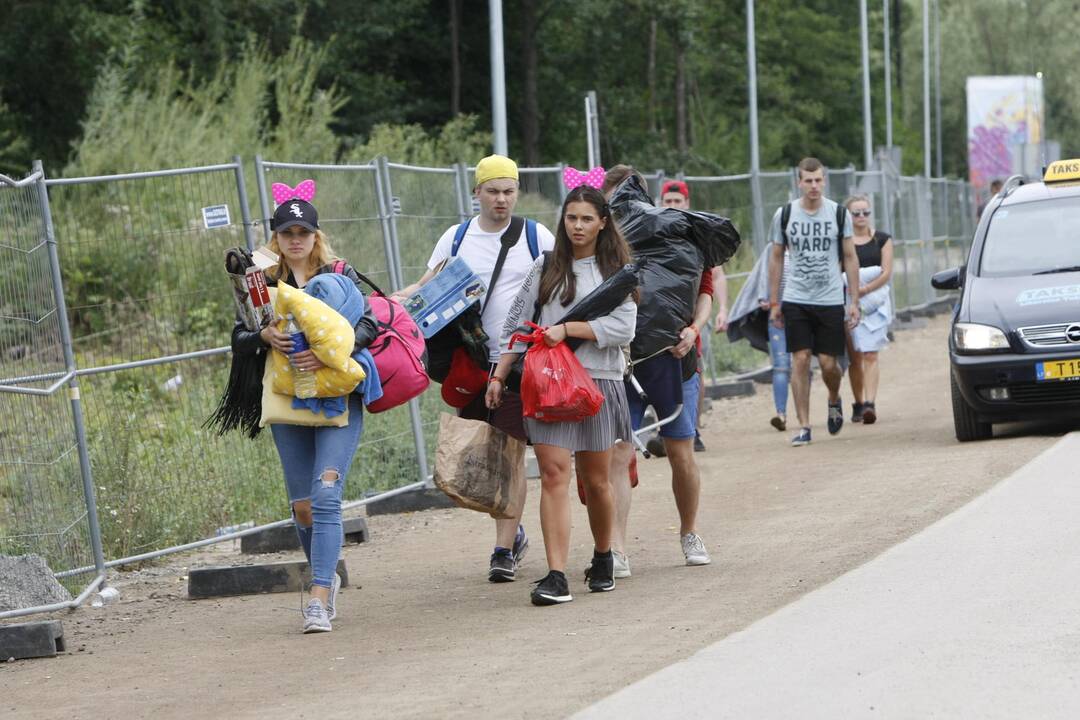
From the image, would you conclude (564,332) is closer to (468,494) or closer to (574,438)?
(574,438)

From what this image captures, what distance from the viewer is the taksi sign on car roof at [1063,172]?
46.6 feet

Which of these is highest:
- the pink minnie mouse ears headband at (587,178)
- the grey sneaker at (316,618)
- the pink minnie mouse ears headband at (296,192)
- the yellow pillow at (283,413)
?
the pink minnie mouse ears headband at (296,192)

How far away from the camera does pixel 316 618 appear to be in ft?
26.0

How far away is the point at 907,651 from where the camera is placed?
630 centimetres

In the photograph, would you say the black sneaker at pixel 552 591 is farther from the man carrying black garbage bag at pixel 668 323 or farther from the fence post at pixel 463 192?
the fence post at pixel 463 192

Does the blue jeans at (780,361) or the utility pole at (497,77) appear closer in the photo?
the blue jeans at (780,361)

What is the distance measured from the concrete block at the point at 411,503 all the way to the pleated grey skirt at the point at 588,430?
4422 mm

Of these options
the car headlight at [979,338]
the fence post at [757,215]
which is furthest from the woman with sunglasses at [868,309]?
the fence post at [757,215]

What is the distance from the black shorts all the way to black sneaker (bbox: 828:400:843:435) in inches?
26.0

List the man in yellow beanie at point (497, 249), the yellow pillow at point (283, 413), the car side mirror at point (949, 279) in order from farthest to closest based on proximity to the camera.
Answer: the car side mirror at point (949, 279)
the man in yellow beanie at point (497, 249)
the yellow pillow at point (283, 413)

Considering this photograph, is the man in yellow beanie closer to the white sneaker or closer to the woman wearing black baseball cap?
the woman wearing black baseball cap

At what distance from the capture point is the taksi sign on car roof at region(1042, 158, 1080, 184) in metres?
14.2

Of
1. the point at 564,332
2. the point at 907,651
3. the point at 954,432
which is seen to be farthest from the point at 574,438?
the point at 954,432

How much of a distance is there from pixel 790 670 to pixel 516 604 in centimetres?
241
